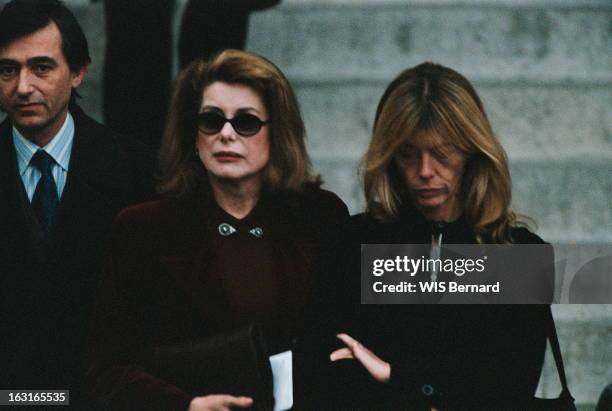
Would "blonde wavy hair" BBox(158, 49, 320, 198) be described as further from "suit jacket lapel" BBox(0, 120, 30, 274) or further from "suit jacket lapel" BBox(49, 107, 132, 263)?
"suit jacket lapel" BBox(0, 120, 30, 274)

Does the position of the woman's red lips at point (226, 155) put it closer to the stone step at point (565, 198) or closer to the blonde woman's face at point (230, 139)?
the blonde woman's face at point (230, 139)

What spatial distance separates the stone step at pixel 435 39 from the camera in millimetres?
4285

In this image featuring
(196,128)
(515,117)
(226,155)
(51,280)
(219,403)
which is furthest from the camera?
(515,117)

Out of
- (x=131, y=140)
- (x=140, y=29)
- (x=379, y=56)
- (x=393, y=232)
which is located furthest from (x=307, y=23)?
(x=393, y=232)

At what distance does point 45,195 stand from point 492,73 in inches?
77.6

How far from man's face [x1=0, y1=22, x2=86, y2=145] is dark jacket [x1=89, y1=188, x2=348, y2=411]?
0.52 m

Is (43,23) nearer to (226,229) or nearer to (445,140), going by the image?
(226,229)

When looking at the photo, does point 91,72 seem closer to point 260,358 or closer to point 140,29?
point 140,29

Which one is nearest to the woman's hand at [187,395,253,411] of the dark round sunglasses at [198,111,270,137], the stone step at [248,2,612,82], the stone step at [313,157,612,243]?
the dark round sunglasses at [198,111,270,137]

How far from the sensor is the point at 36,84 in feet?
11.0

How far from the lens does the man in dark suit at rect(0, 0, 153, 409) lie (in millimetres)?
3328

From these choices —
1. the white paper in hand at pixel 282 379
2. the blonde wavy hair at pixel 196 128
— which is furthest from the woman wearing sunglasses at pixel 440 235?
the blonde wavy hair at pixel 196 128

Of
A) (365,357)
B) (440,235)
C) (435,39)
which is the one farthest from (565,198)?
(365,357)

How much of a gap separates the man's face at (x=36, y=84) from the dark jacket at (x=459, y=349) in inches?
49.5
